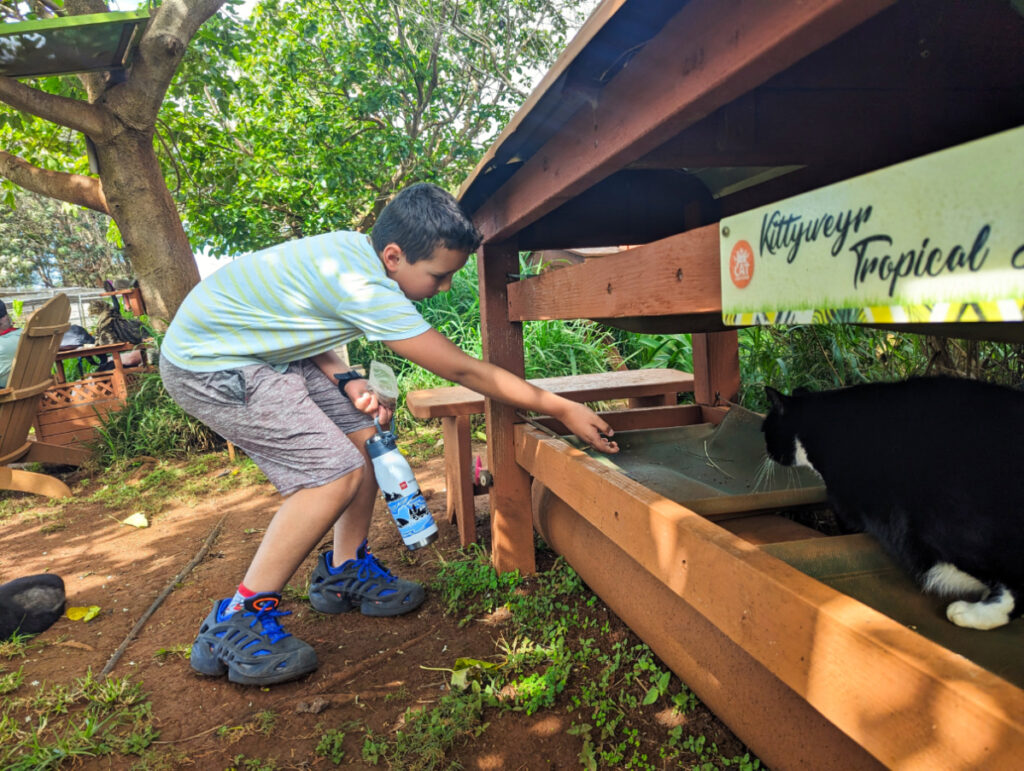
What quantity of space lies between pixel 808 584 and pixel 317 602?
2.09m

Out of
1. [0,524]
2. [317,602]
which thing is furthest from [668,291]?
[0,524]

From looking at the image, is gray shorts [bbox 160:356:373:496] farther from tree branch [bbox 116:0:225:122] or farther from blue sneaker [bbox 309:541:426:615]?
tree branch [bbox 116:0:225:122]

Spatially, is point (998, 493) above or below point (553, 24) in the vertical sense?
below

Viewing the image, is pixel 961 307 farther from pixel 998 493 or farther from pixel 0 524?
pixel 0 524

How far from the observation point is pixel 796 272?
2.93 feet

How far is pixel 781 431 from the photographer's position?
1.85 metres

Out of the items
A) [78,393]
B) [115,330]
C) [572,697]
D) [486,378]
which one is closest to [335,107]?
[115,330]

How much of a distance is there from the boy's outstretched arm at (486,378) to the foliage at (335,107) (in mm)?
5571

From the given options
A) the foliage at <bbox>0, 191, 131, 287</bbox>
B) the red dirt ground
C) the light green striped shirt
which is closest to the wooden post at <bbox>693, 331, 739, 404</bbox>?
the red dirt ground

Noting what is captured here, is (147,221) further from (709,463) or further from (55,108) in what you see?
(709,463)

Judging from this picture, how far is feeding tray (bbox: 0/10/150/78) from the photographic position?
383 cm

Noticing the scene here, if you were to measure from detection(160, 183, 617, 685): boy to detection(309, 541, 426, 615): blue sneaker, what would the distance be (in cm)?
38

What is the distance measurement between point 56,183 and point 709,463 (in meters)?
6.71

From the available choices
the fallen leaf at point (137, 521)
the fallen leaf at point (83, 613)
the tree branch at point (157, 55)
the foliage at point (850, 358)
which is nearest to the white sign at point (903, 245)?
the foliage at point (850, 358)
